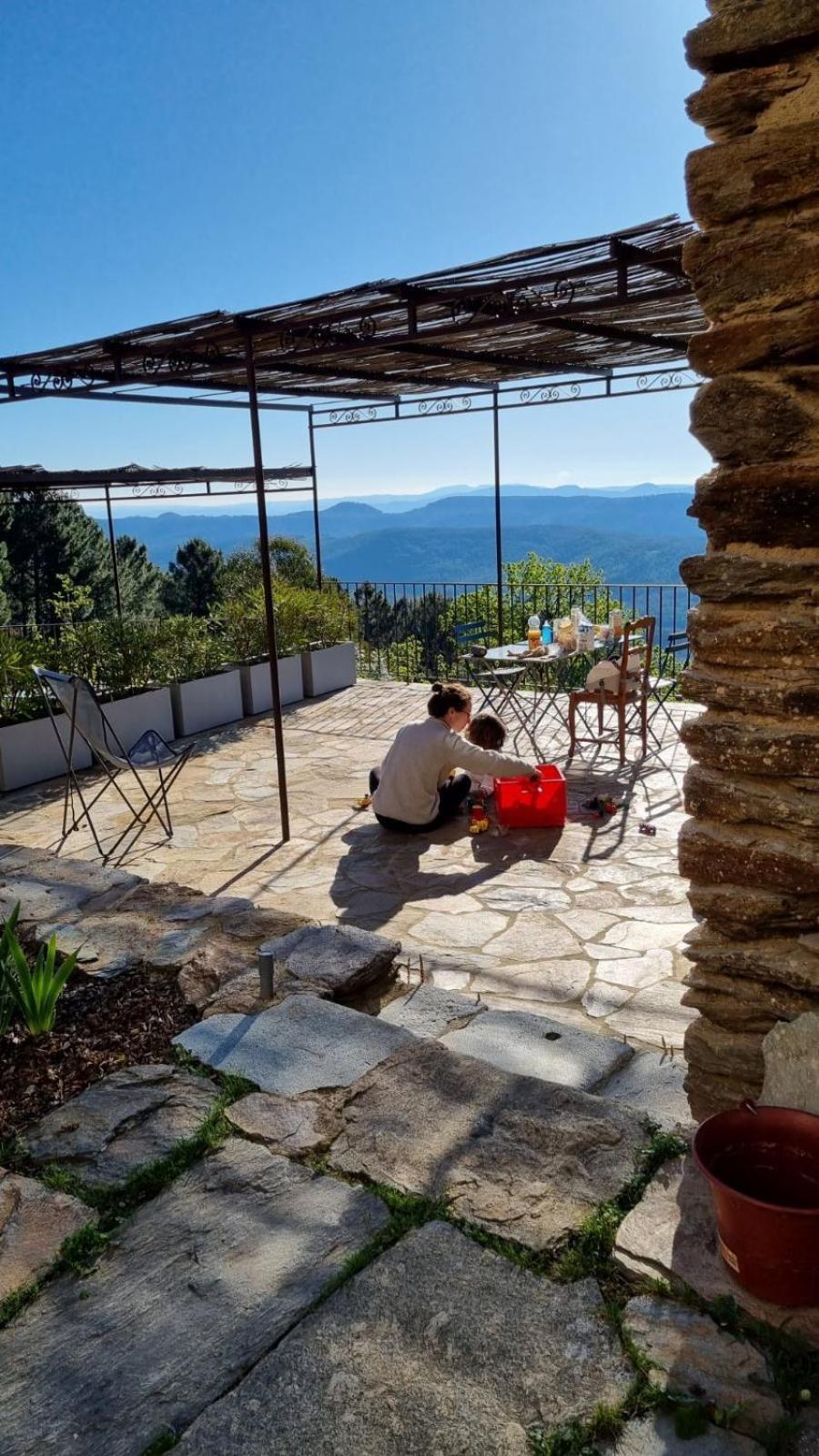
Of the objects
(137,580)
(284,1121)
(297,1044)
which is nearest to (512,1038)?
(297,1044)

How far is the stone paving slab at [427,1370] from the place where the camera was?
4.48 feet

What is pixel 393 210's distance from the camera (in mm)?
13938

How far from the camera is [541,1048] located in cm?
262

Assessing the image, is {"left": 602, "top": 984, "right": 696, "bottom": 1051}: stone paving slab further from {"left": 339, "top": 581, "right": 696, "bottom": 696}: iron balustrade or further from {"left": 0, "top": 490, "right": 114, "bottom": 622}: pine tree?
{"left": 0, "top": 490, "right": 114, "bottom": 622}: pine tree

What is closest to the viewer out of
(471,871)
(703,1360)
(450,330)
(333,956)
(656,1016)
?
(703,1360)

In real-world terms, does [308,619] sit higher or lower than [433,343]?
lower

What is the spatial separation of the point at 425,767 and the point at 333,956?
2037 mm

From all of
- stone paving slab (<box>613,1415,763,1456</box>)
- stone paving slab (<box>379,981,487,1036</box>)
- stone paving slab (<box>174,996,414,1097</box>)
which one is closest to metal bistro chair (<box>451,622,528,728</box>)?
stone paving slab (<box>379,981,487,1036</box>)

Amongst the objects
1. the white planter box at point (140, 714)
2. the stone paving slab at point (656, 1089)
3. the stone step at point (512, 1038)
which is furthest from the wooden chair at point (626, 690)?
the stone paving slab at point (656, 1089)

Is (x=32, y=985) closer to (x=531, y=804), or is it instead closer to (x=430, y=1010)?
(x=430, y=1010)

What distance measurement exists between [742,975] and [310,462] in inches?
334

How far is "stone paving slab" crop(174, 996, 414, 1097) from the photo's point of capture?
2.33 metres

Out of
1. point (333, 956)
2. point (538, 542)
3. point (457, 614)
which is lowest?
point (538, 542)

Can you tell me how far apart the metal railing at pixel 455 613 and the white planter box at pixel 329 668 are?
583 mm
